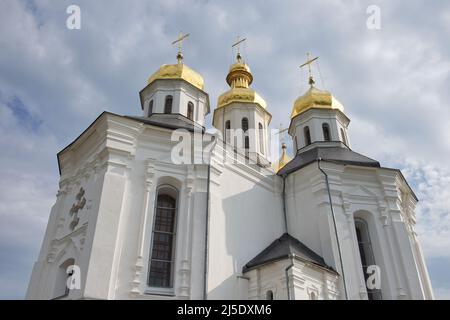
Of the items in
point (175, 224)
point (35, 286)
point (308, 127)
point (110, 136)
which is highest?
point (308, 127)

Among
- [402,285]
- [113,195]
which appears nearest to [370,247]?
[402,285]

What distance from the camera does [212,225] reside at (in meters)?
11.5

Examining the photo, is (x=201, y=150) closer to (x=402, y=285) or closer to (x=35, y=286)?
(x=35, y=286)

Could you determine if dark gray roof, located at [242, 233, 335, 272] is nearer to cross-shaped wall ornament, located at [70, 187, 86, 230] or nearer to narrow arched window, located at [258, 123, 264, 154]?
cross-shaped wall ornament, located at [70, 187, 86, 230]

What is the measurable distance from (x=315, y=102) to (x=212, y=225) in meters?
9.72

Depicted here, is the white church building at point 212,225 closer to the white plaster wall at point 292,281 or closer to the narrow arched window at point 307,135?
the white plaster wall at point 292,281

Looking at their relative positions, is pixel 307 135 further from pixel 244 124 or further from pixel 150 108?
pixel 150 108

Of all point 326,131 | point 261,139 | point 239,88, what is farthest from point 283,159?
point 326,131

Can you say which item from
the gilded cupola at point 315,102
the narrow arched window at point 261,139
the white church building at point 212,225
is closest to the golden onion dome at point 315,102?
the gilded cupola at point 315,102

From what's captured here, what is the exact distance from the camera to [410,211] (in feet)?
50.6

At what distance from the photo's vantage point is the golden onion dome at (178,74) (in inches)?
672

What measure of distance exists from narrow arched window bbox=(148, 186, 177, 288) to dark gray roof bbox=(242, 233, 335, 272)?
2.23m

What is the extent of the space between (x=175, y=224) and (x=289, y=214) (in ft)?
15.1
